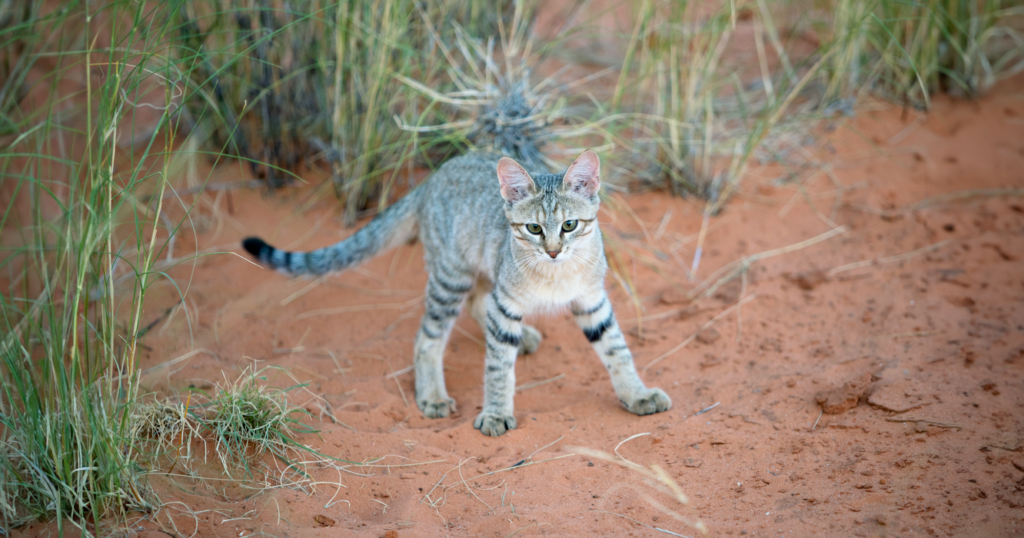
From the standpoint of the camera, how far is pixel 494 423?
3562 mm

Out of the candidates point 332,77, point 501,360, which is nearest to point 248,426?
point 501,360

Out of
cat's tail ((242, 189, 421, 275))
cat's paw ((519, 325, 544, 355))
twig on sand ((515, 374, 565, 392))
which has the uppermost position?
cat's tail ((242, 189, 421, 275))

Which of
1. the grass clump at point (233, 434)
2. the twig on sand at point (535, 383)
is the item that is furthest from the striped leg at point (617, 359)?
the grass clump at point (233, 434)

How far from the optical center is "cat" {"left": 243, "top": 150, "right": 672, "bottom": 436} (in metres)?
3.46

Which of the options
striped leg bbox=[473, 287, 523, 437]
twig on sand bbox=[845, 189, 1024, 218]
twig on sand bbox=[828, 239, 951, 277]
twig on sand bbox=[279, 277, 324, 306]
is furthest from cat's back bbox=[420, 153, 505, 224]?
twig on sand bbox=[845, 189, 1024, 218]

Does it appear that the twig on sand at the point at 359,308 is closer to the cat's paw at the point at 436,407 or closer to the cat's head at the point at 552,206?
the cat's paw at the point at 436,407

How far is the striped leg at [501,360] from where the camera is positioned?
3.65 meters

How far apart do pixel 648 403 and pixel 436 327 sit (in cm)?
130

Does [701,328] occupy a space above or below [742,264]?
below

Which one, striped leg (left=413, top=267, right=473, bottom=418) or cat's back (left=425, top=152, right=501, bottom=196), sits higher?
cat's back (left=425, top=152, right=501, bottom=196)

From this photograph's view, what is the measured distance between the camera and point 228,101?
534 centimetres

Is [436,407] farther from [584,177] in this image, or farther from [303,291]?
[303,291]

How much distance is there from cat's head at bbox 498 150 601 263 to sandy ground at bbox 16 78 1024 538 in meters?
0.94

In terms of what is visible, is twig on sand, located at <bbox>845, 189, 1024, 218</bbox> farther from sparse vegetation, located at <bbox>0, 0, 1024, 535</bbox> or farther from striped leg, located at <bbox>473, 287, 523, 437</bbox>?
striped leg, located at <bbox>473, 287, 523, 437</bbox>
